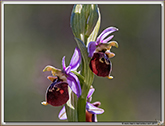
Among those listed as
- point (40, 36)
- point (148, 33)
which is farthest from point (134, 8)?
point (40, 36)

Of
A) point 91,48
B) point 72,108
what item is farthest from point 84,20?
point 72,108

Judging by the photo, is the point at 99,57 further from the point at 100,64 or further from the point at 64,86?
the point at 64,86

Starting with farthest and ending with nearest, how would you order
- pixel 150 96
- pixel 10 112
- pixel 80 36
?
pixel 150 96 < pixel 10 112 < pixel 80 36

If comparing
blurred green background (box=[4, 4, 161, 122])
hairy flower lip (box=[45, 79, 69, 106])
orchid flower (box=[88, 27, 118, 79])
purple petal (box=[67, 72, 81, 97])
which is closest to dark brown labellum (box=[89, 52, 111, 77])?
orchid flower (box=[88, 27, 118, 79])

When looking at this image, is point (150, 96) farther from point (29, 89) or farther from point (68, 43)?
point (29, 89)

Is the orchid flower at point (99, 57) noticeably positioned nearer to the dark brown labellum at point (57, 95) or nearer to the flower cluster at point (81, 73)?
the flower cluster at point (81, 73)

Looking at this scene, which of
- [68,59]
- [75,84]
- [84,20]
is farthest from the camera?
[68,59]

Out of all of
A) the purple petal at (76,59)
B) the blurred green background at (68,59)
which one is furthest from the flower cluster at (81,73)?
the blurred green background at (68,59)
